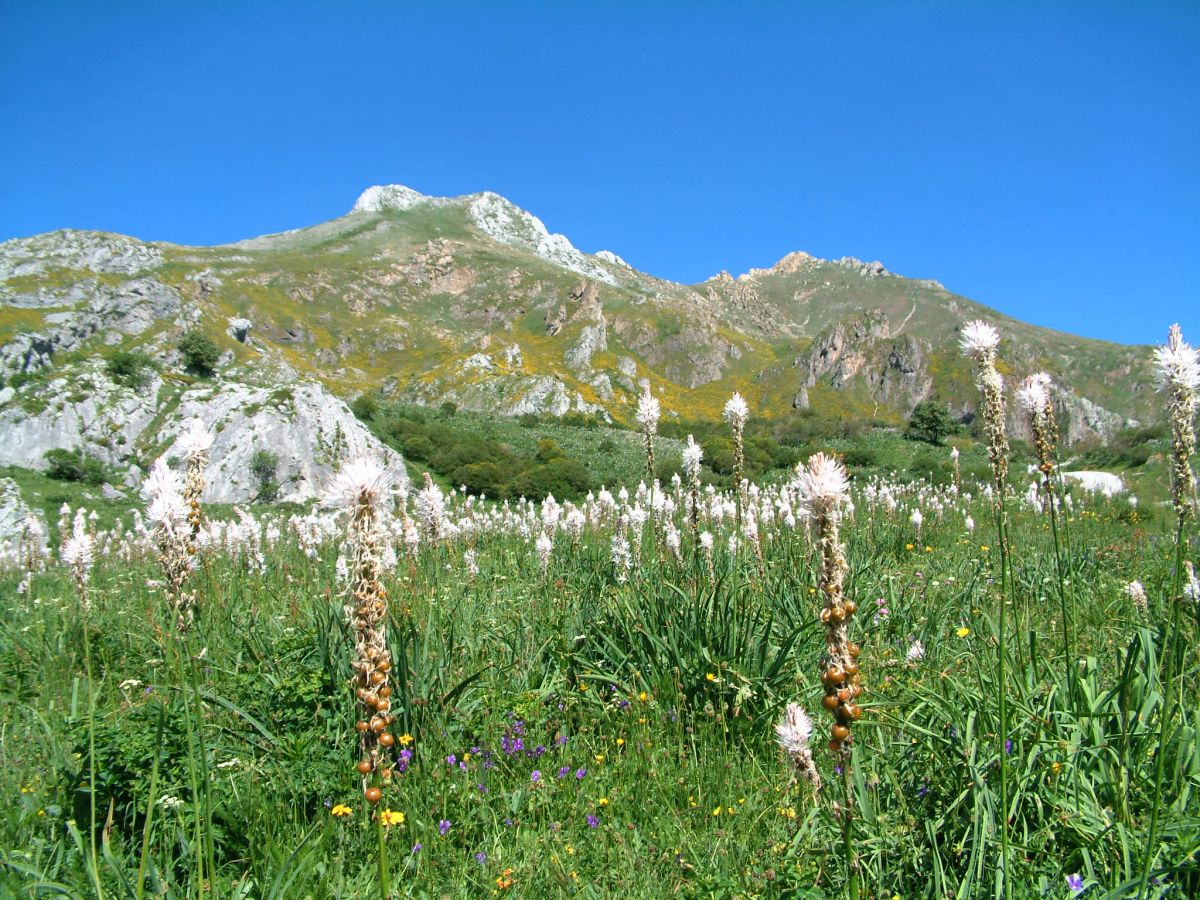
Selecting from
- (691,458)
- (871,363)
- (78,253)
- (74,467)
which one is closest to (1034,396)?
(691,458)

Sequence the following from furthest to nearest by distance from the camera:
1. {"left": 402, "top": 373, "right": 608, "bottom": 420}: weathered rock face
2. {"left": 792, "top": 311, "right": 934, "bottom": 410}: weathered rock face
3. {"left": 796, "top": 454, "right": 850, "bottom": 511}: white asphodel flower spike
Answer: {"left": 792, "top": 311, "right": 934, "bottom": 410}: weathered rock face, {"left": 402, "top": 373, "right": 608, "bottom": 420}: weathered rock face, {"left": 796, "top": 454, "right": 850, "bottom": 511}: white asphodel flower spike

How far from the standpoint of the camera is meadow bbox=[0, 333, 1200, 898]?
225 centimetres

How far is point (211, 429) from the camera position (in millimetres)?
17922

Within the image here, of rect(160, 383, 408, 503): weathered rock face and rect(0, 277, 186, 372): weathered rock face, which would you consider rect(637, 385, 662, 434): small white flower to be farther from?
rect(0, 277, 186, 372): weathered rock face

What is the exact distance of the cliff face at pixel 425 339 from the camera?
44.5 m

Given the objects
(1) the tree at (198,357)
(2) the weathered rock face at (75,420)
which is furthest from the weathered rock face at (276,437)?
(1) the tree at (198,357)

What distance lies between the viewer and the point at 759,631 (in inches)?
181

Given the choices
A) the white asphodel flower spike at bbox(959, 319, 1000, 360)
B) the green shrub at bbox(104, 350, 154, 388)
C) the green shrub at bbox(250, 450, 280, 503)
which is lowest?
the green shrub at bbox(250, 450, 280, 503)

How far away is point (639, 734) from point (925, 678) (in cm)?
189

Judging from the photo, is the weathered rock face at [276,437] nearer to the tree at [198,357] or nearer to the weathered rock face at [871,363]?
the tree at [198,357]

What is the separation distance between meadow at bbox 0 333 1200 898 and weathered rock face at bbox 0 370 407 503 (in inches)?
509

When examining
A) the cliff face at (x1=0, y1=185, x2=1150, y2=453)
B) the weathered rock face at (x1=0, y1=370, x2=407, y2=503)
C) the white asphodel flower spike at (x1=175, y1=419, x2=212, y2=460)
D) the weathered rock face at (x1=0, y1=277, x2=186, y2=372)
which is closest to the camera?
the white asphodel flower spike at (x1=175, y1=419, x2=212, y2=460)

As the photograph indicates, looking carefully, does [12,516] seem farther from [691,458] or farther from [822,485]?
[822,485]

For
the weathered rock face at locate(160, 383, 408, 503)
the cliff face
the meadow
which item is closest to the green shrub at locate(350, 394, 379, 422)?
the cliff face
